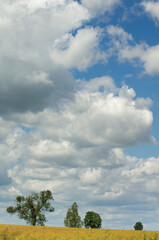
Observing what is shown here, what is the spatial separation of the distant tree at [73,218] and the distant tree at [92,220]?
244 centimetres

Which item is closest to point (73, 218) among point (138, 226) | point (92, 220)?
point (92, 220)

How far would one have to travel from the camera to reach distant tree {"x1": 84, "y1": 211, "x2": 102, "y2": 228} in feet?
371

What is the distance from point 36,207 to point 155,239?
8208cm

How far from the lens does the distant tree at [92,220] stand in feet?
371

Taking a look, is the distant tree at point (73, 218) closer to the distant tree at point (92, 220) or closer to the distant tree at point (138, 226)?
the distant tree at point (92, 220)

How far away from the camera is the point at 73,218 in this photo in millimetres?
116562

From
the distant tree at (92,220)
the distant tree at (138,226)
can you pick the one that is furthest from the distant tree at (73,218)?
the distant tree at (138,226)

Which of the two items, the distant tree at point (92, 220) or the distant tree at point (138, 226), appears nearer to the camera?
the distant tree at point (92, 220)

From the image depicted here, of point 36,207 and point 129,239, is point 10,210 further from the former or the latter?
point 129,239

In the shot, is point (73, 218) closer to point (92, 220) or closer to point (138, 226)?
point (92, 220)

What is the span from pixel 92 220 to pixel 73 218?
7.75m

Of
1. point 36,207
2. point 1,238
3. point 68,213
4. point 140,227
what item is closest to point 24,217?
point 36,207

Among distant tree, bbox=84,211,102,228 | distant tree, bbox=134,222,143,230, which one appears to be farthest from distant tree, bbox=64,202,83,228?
distant tree, bbox=134,222,143,230

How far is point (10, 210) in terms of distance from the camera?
9606 centimetres
